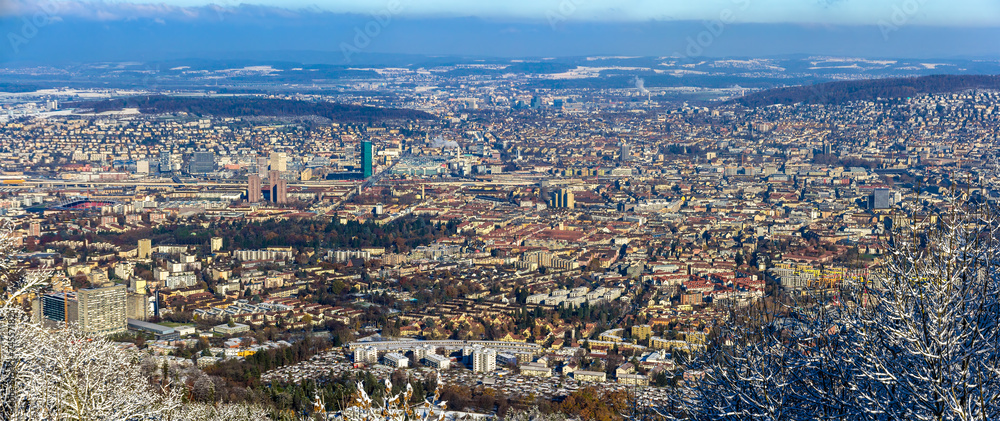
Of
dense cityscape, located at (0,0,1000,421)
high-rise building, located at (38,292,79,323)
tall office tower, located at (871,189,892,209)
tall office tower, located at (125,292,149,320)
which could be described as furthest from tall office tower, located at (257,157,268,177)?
high-rise building, located at (38,292,79,323)

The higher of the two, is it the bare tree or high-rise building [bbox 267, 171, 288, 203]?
the bare tree

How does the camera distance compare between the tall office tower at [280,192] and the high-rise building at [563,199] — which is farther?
the tall office tower at [280,192]

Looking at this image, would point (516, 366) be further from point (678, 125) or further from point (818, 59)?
point (818, 59)

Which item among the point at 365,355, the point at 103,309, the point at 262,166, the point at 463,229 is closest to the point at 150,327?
the point at 103,309

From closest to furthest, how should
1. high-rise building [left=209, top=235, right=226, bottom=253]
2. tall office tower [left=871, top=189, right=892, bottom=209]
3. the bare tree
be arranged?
the bare tree, high-rise building [left=209, top=235, right=226, bottom=253], tall office tower [left=871, top=189, right=892, bottom=209]

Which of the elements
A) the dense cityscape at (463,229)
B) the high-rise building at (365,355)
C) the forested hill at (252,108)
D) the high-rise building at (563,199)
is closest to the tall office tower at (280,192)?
the dense cityscape at (463,229)

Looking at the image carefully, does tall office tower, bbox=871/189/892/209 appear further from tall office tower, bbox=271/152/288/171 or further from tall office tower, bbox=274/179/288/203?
tall office tower, bbox=271/152/288/171

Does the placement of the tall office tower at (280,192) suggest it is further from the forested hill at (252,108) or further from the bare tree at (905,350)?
the bare tree at (905,350)
